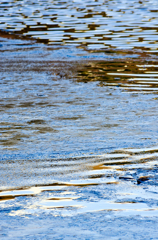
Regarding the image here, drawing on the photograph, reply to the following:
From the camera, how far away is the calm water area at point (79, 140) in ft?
12.6

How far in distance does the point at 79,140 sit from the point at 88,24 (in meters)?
12.9

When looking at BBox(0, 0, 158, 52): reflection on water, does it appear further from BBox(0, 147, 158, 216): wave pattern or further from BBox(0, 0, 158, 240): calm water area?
BBox(0, 147, 158, 216): wave pattern

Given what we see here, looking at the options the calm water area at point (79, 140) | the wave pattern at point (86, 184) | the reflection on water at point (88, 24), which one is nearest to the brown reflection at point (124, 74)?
the calm water area at point (79, 140)

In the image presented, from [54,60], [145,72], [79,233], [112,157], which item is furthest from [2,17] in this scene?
[79,233]

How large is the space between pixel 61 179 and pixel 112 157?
836mm

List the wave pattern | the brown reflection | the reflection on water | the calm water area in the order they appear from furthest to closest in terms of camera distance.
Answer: the reflection on water, the brown reflection, the wave pattern, the calm water area

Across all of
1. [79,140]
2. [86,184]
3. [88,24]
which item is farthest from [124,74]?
[88,24]

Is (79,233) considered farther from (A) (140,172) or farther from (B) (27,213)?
(A) (140,172)

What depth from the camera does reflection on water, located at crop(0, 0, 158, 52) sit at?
576 inches

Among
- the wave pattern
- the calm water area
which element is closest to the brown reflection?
the calm water area

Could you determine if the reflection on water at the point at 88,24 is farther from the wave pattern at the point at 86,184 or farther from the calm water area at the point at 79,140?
the wave pattern at the point at 86,184

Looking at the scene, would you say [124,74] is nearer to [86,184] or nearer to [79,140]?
[79,140]

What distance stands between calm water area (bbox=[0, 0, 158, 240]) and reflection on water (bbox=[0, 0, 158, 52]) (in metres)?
0.40

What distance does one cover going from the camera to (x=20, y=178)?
480 cm
